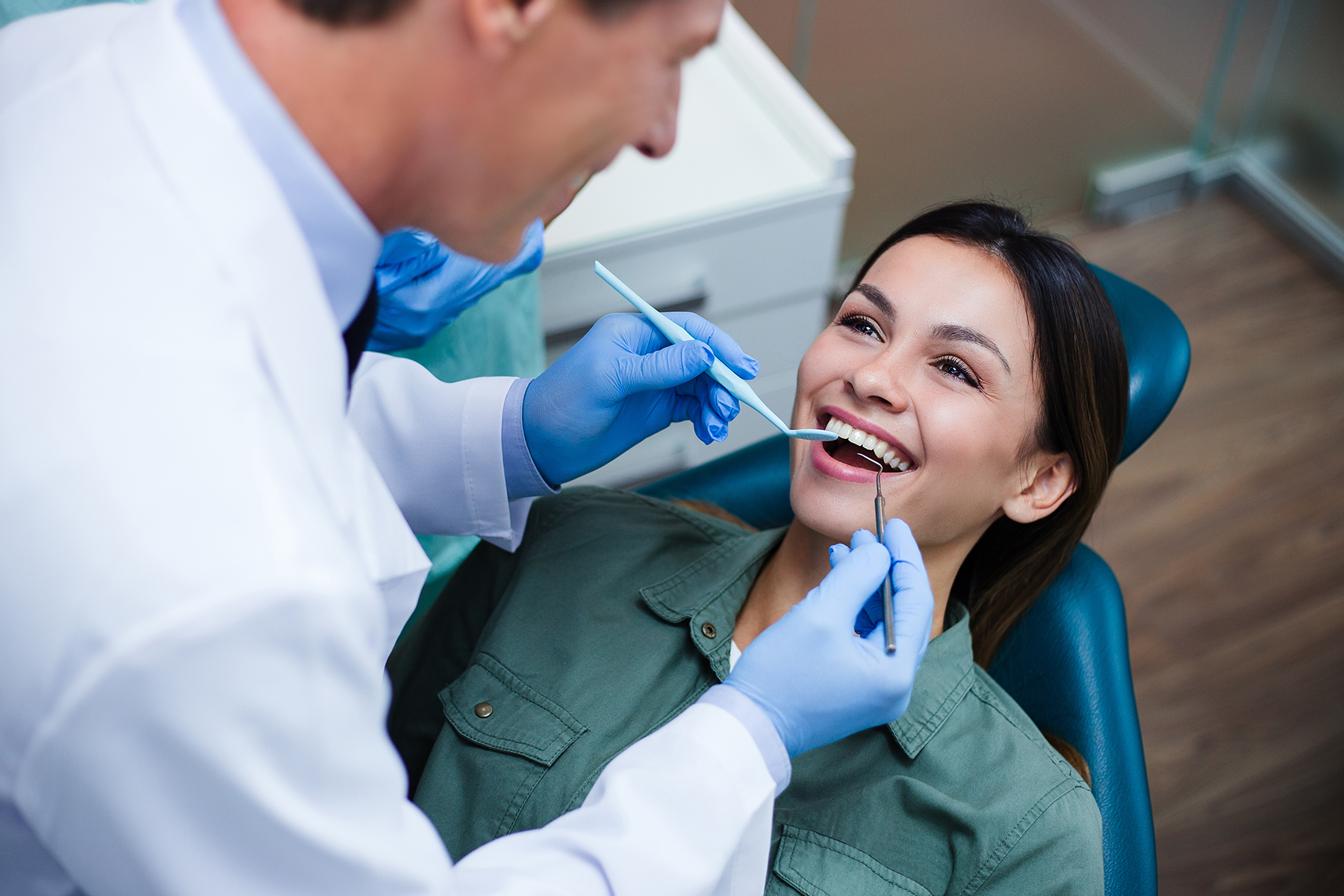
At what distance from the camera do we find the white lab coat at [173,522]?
677 millimetres

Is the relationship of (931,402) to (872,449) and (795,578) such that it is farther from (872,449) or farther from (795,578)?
(795,578)

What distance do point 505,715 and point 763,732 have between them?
385 millimetres

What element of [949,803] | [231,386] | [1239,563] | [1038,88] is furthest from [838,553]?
[1038,88]

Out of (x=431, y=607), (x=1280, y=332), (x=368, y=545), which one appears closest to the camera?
(x=368, y=545)

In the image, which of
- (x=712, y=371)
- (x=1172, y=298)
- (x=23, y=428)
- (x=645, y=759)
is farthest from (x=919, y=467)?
(x=1172, y=298)

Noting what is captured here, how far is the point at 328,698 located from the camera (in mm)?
730

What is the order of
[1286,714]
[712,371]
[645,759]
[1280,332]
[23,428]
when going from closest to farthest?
[23,428] < [645,759] < [712,371] < [1286,714] < [1280,332]

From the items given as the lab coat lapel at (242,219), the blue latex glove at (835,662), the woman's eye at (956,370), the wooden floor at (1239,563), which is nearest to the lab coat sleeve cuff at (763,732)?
the blue latex glove at (835,662)

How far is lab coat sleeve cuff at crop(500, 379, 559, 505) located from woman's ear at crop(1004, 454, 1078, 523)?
1.76 ft

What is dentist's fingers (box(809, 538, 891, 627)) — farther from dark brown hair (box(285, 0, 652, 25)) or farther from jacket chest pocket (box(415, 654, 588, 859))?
dark brown hair (box(285, 0, 652, 25))

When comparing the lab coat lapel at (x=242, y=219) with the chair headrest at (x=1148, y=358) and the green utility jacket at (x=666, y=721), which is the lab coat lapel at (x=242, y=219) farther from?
the chair headrest at (x=1148, y=358)

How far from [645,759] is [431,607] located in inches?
24.9

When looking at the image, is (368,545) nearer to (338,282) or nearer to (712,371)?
(338,282)

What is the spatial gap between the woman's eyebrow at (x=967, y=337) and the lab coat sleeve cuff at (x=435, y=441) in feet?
1.63
